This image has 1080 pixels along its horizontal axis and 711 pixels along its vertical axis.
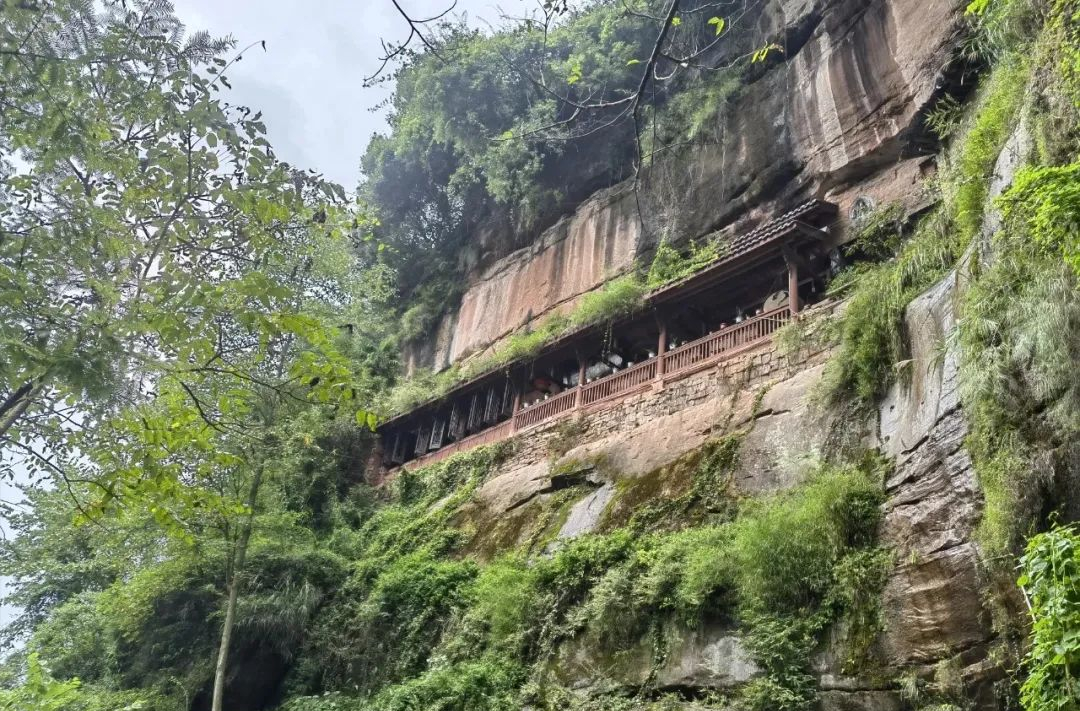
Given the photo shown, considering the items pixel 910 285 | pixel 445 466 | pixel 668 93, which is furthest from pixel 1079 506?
pixel 668 93

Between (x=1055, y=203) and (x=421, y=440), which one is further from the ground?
(x=421, y=440)

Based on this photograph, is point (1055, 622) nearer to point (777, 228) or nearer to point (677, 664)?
point (677, 664)

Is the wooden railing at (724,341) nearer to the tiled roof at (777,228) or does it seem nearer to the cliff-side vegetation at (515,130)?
the tiled roof at (777,228)

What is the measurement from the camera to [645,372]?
15250 millimetres

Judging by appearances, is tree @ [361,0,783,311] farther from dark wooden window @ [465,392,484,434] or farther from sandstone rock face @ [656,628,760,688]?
sandstone rock face @ [656,628,760,688]

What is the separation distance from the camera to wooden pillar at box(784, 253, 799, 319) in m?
13.1

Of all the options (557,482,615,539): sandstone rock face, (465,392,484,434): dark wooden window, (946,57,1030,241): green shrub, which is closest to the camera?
(946,57,1030,241): green shrub

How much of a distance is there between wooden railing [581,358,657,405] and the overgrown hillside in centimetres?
102

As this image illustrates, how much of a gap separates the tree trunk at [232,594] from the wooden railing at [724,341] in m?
7.85

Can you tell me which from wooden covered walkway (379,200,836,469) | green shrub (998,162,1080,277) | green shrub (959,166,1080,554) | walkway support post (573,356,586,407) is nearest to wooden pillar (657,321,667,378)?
wooden covered walkway (379,200,836,469)

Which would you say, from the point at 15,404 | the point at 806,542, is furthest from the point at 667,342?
the point at 15,404

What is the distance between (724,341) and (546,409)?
15.2ft

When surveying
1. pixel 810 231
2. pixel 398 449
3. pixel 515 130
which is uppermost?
pixel 515 130

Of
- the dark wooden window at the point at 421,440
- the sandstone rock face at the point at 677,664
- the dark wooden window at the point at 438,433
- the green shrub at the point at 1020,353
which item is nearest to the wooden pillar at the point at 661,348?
the sandstone rock face at the point at 677,664
